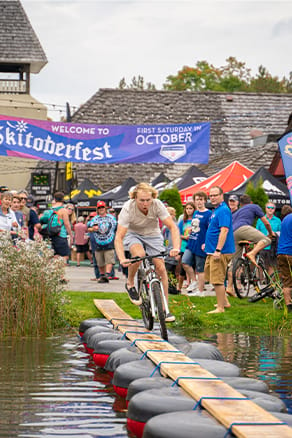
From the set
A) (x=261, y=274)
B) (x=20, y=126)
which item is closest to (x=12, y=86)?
(x=20, y=126)

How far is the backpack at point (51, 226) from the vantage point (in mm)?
18141

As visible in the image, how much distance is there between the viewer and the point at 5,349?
1042cm

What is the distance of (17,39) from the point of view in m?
46.8

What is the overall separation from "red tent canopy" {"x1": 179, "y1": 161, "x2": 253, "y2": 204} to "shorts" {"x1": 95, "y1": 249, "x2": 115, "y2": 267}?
6.55m

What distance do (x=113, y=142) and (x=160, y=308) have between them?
740 inches

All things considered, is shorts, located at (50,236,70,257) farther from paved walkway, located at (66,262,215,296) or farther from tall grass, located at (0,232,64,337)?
tall grass, located at (0,232,64,337)

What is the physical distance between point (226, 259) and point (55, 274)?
321cm

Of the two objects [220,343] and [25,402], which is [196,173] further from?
[25,402]

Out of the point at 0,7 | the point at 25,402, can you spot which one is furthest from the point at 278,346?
the point at 0,7

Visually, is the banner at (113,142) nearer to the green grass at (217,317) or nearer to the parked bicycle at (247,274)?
the parked bicycle at (247,274)

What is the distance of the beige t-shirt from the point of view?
1046 centimetres

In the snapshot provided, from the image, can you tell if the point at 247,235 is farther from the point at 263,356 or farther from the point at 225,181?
the point at 225,181

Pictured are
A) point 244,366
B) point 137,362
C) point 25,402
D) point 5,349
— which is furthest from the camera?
point 5,349

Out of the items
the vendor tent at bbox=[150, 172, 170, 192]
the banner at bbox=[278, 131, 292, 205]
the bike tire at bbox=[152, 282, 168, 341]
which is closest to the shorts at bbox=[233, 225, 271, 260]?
the banner at bbox=[278, 131, 292, 205]
